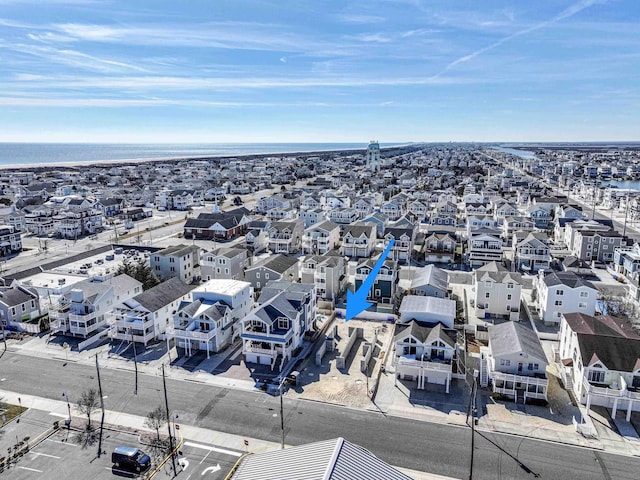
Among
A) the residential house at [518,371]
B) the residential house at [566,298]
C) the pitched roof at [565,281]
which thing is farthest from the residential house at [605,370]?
the pitched roof at [565,281]

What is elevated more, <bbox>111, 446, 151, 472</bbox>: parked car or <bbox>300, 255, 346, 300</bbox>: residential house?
<bbox>300, 255, 346, 300</bbox>: residential house

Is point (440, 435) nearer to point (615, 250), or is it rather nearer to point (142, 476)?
point (142, 476)

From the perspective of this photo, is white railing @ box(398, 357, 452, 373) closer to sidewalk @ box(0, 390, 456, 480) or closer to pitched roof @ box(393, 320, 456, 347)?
pitched roof @ box(393, 320, 456, 347)

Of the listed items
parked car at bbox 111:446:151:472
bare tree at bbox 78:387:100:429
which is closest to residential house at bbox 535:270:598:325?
parked car at bbox 111:446:151:472

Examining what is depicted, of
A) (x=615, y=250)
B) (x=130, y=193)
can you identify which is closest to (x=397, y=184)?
(x=130, y=193)

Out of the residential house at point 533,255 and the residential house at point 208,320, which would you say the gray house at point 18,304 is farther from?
the residential house at point 533,255

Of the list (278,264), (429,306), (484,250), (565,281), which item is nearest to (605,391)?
(429,306)
